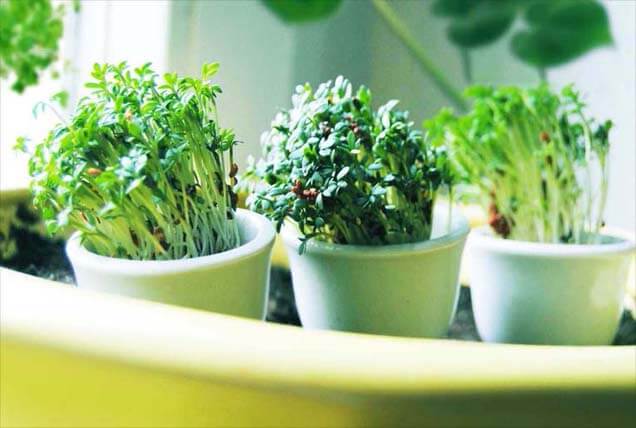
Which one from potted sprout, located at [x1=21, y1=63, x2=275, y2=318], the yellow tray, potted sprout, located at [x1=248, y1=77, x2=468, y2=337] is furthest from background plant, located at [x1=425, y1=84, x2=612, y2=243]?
the yellow tray

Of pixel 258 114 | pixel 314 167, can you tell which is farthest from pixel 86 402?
pixel 258 114

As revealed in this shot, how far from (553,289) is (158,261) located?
27cm

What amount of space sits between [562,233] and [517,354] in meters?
0.32

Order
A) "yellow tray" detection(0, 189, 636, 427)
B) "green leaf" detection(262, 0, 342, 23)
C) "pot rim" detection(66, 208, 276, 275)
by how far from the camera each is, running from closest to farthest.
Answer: "yellow tray" detection(0, 189, 636, 427) → "pot rim" detection(66, 208, 276, 275) → "green leaf" detection(262, 0, 342, 23)

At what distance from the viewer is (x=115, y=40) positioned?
24.4 inches

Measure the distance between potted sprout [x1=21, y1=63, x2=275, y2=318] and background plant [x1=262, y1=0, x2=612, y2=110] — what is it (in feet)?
0.47

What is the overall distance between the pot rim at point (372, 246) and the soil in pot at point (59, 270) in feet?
0.38

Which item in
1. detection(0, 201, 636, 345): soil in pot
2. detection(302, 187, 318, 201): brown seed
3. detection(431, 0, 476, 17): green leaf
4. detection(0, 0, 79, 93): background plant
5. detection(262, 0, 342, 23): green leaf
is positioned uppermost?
detection(431, 0, 476, 17): green leaf

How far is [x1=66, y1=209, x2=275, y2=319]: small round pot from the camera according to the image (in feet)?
1.21

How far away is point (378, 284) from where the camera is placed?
43cm

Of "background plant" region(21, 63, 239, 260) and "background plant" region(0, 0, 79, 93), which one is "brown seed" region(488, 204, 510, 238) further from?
"background plant" region(0, 0, 79, 93)

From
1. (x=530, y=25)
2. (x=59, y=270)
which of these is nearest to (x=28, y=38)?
(x=59, y=270)

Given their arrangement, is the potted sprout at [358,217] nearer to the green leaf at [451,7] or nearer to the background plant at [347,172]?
the background plant at [347,172]

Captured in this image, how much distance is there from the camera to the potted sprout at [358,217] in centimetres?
42
